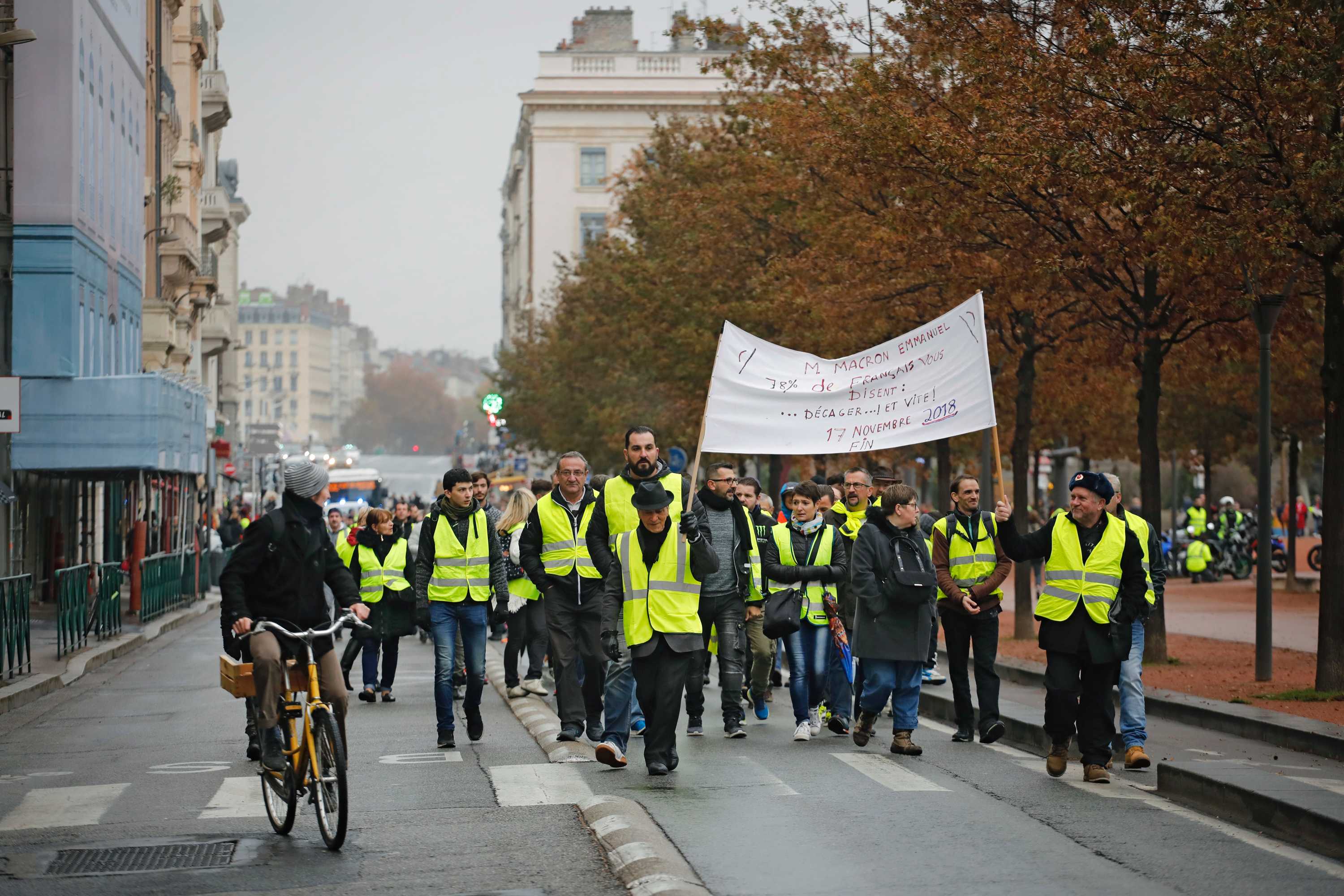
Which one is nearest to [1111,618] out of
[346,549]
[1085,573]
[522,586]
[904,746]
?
[1085,573]

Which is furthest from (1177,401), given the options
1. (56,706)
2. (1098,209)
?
(56,706)

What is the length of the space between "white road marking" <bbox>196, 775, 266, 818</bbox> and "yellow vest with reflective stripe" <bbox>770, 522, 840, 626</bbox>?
12.9 feet

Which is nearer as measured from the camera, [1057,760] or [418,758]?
[1057,760]

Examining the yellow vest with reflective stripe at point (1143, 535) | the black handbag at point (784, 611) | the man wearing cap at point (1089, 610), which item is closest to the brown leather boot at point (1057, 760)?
the man wearing cap at point (1089, 610)

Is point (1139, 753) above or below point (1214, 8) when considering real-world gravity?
below

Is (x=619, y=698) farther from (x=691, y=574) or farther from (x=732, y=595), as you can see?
(x=732, y=595)

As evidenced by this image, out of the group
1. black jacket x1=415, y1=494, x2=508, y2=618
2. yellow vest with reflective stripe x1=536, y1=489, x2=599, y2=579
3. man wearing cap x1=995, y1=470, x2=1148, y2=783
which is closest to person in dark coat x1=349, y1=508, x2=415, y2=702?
black jacket x1=415, y1=494, x2=508, y2=618

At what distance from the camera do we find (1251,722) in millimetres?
13516

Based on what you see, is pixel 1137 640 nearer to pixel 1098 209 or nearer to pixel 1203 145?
pixel 1203 145

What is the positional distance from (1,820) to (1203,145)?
1049 cm

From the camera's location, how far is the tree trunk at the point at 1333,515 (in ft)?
49.8

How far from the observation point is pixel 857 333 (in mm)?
27266

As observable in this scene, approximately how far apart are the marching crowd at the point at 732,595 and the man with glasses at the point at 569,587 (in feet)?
0.05

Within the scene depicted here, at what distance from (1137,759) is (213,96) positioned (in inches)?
2382
